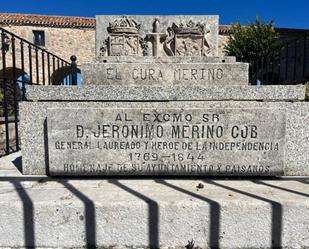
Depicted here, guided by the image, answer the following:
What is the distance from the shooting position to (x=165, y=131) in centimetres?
228

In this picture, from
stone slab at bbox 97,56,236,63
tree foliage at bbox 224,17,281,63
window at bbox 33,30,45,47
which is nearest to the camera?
stone slab at bbox 97,56,236,63

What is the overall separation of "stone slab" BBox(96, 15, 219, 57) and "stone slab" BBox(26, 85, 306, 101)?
1029mm

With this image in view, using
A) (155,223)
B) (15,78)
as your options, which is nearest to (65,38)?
(15,78)

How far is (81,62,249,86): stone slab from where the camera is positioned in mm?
2674

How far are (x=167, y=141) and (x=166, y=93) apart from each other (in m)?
0.44

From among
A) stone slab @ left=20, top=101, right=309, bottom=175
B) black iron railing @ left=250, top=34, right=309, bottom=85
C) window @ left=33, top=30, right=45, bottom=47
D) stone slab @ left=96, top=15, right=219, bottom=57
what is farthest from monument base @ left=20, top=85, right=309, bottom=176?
window @ left=33, top=30, right=45, bottom=47

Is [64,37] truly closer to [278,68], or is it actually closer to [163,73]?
[278,68]

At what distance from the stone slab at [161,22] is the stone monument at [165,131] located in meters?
1.14

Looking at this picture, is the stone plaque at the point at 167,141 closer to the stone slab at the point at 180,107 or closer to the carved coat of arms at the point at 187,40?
the stone slab at the point at 180,107

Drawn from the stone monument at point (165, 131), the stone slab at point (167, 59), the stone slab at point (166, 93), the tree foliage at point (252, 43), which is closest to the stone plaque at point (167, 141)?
the stone monument at point (165, 131)

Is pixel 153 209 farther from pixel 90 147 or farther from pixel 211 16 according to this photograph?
pixel 211 16

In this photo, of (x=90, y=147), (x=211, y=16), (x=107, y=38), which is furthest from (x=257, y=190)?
(x=107, y=38)

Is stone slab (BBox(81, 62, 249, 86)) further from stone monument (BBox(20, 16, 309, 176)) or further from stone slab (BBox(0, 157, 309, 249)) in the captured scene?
stone slab (BBox(0, 157, 309, 249))

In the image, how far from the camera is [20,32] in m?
22.7
